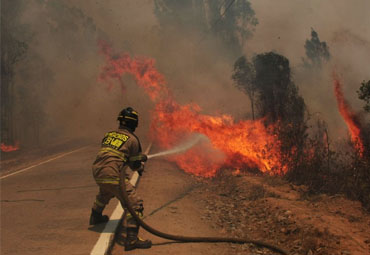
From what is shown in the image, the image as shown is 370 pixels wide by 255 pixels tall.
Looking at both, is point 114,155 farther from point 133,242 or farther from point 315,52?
point 315,52

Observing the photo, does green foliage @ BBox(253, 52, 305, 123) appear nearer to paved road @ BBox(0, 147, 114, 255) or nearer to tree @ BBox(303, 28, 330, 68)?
paved road @ BBox(0, 147, 114, 255)

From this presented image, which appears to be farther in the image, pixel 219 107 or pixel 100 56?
pixel 100 56

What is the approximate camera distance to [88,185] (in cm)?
906

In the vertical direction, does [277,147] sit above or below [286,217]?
above

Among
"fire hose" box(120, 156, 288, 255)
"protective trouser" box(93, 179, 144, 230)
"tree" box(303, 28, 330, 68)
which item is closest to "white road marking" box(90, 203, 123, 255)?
"protective trouser" box(93, 179, 144, 230)

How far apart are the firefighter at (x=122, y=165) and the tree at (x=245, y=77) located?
17.4m

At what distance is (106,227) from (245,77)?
735 inches

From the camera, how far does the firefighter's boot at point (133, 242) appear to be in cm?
464

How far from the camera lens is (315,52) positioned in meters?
52.3

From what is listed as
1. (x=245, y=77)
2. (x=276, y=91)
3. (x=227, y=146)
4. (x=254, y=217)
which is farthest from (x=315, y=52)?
(x=254, y=217)

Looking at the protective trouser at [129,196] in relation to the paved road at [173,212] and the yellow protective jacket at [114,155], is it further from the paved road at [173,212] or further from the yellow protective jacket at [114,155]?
the paved road at [173,212]

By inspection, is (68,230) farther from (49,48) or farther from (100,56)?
(49,48)

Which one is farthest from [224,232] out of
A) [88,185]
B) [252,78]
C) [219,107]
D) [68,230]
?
[219,107]

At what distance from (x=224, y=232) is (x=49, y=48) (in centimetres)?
5216
